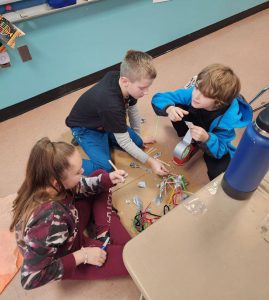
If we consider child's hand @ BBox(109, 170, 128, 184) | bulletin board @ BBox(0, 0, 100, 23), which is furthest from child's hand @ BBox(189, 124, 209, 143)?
bulletin board @ BBox(0, 0, 100, 23)

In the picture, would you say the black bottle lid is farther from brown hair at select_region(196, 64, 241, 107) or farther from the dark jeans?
the dark jeans

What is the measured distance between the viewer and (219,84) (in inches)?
50.6

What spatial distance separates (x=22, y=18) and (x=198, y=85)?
1.25 m

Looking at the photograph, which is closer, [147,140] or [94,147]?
[94,147]

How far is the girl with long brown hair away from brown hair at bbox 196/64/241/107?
760mm

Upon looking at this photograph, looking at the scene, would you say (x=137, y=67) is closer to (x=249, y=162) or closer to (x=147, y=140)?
(x=147, y=140)

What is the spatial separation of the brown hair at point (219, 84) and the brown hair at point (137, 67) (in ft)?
0.91

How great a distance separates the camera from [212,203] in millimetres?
707

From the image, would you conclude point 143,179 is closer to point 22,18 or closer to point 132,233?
point 132,233

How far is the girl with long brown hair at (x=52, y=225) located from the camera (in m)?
0.89

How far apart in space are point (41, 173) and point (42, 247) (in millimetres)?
258

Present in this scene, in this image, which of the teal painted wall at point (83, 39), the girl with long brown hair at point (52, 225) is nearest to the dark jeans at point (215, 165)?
the girl with long brown hair at point (52, 225)

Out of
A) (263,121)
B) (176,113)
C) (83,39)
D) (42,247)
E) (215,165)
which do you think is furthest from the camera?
(83,39)

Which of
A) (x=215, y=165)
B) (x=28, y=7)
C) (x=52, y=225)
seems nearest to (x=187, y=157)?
(x=215, y=165)
